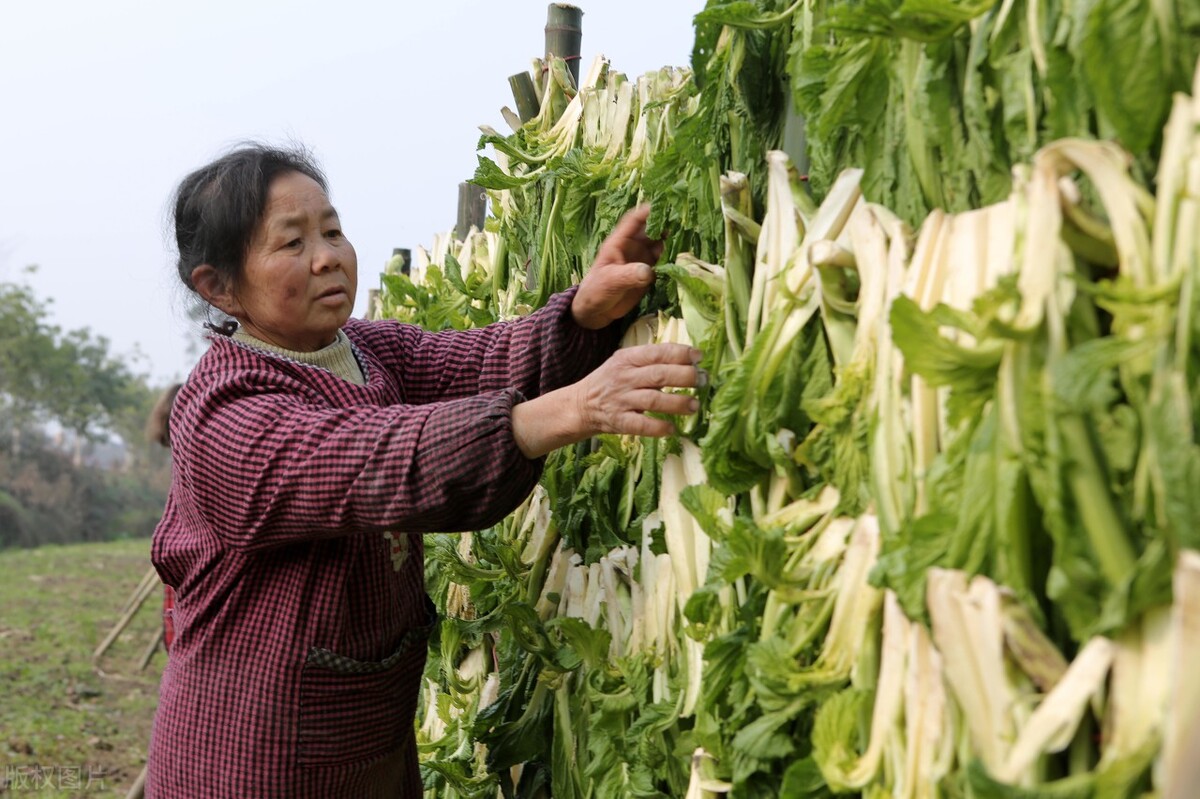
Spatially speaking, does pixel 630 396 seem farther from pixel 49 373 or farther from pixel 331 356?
pixel 49 373

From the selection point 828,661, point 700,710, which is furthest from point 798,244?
point 700,710

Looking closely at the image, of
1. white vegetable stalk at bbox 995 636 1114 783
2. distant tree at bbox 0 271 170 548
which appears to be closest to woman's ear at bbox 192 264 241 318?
white vegetable stalk at bbox 995 636 1114 783

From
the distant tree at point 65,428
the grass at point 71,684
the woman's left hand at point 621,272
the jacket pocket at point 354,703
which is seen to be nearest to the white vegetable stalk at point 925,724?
the woman's left hand at point 621,272

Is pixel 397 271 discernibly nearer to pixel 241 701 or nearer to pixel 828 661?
pixel 241 701

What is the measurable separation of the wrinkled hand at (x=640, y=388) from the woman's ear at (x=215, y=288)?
88 centimetres

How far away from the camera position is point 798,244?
166cm

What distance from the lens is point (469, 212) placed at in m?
4.83

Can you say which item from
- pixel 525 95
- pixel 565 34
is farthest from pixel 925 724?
pixel 565 34

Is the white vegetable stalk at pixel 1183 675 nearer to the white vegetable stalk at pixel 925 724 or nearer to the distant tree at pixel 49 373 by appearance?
the white vegetable stalk at pixel 925 724

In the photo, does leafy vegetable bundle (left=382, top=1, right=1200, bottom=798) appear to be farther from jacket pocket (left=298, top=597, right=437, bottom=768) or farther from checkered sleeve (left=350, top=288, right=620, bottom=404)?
jacket pocket (left=298, top=597, right=437, bottom=768)

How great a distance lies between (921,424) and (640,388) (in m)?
0.58

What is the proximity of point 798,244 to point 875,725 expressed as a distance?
629 millimetres

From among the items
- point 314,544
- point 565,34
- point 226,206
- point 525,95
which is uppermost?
point 565,34

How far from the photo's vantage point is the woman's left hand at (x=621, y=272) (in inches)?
89.4
